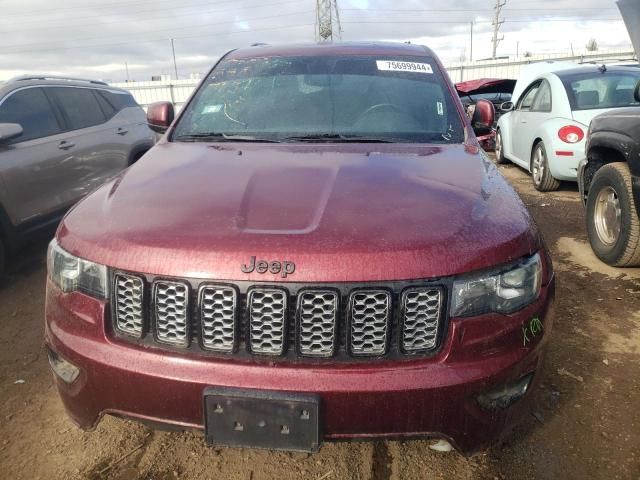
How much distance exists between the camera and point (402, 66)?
3.26 m

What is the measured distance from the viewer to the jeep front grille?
1.66 metres

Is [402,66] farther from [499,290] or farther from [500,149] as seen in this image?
[500,149]

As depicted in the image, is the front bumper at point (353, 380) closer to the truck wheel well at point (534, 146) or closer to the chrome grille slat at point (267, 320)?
the chrome grille slat at point (267, 320)

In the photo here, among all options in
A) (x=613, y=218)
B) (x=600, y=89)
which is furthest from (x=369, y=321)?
(x=600, y=89)

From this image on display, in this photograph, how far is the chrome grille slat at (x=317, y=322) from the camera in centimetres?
165

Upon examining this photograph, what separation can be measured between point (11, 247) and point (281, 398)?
3.72 m

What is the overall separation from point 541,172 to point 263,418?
6659 millimetres

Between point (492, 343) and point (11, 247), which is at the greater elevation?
point (492, 343)

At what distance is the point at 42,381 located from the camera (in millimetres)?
2861

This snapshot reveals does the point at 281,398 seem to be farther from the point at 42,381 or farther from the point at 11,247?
the point at 11,247

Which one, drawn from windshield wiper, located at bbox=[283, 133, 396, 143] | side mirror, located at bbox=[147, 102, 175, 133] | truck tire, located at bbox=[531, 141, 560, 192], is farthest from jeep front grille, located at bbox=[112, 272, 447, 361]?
truck tire, located at bbox=[531, 141, 560, 192]

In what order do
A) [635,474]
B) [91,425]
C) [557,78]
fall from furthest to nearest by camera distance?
1. [557,78]
2. [635,474]
3. [91,425]

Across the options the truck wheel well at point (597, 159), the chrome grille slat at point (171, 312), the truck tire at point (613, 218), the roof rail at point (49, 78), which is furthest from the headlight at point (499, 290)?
the roof rail at point (49, 78)

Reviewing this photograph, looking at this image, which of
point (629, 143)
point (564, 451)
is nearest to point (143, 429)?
point (564, 451)
